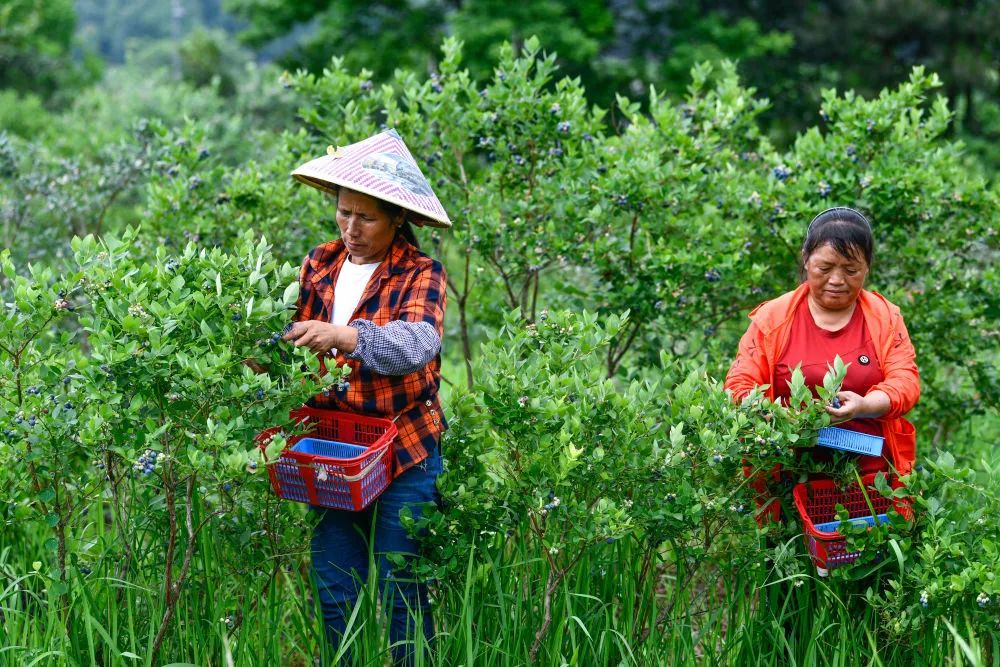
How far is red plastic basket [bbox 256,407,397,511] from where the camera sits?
8.74 ft

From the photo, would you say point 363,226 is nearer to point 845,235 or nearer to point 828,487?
point 845,235

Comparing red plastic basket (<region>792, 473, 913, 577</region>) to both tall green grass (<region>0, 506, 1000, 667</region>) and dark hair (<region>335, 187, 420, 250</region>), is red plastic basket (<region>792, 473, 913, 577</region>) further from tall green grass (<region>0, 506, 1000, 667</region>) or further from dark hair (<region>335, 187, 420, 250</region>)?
dark hair (<region>335, 187, 420, 250</region>)

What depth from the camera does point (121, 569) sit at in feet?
10.6

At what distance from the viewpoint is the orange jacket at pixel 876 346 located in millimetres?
3033

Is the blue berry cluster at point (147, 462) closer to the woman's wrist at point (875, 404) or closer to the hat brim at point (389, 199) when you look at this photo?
the hat brim at point (389, 199)

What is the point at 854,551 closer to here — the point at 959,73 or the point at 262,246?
the point at 262,246

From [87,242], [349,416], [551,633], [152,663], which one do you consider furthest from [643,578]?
[87,242]

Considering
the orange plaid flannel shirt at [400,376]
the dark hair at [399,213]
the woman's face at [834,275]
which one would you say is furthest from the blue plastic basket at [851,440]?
the dark hair at [399,213]

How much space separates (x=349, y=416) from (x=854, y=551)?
1.50 metres

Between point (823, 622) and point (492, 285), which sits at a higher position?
point (492, 285)

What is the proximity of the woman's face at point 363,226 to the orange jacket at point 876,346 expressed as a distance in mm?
1109

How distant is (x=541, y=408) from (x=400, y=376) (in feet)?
1.42

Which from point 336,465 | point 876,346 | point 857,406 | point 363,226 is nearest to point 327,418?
point 336,465

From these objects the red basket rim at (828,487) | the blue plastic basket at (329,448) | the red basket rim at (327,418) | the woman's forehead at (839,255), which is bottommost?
the red basket rim at (828,487)
